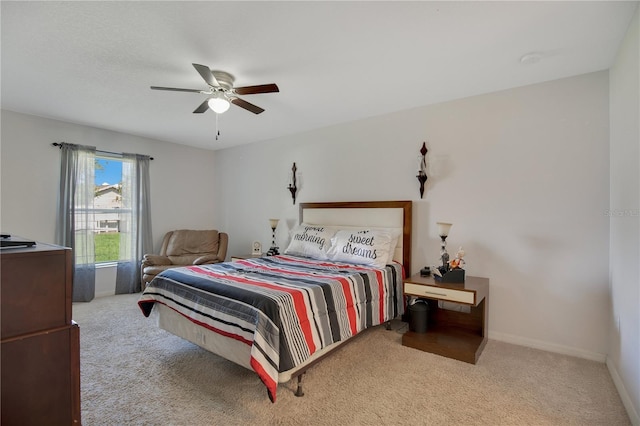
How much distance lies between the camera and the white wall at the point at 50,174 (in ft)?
12.4

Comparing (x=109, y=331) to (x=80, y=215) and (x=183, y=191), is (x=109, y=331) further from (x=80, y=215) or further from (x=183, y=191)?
(x=183, y=191)

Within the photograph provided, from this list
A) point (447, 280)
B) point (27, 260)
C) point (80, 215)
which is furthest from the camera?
point (80, 215)

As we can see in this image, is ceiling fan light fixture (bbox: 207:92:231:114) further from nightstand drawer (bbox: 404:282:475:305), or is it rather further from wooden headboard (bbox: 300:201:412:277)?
nightstand drawer (bbox: 404:282:475:305)

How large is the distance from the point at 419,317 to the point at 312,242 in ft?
4.78

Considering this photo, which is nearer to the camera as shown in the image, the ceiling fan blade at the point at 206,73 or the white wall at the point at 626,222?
the white wall at the point at 626,222

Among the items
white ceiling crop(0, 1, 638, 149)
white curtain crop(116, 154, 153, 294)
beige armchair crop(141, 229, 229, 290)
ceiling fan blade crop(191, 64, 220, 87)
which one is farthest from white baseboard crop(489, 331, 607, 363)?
white curtain crop(116, 154, 153, 294)

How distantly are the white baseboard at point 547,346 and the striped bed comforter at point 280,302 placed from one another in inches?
39.6

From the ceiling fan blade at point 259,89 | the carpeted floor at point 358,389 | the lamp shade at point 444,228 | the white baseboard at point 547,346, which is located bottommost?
the carpeted floor at point 358,389

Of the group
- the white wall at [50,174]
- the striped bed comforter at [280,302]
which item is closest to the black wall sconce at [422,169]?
the striped bed comforter at [280,302]

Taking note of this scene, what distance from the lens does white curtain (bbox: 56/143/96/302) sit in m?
4.09

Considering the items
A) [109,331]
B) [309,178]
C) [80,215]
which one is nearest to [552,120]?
[309,178]

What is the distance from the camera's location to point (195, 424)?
1785mm

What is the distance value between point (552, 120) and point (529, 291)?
1575 millimetres

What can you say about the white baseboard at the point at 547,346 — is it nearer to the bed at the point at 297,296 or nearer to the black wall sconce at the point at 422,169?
the bed at the point at 297,296
